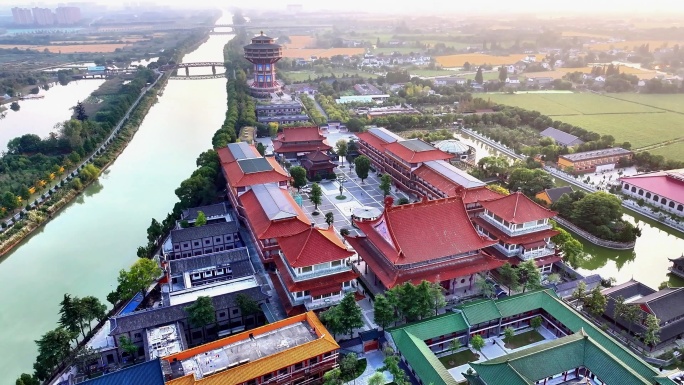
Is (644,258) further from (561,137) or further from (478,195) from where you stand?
(561,137)

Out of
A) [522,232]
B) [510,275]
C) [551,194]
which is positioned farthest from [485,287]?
[551,194]

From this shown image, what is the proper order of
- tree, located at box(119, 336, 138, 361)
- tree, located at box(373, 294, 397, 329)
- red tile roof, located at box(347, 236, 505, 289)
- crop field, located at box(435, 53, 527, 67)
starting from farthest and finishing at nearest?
crop field, located at box(435, 53, 527, 67) < red tile roof, located at box(347, 236, 505, 289) < tree, located at box(373, 294, 397, 329) < tree, located at box(119, 336, 138, 361)

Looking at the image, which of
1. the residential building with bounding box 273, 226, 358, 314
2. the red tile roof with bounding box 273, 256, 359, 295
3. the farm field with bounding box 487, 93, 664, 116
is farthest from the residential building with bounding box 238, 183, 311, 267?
the farm field with bounding box 487, 93, 664, 116

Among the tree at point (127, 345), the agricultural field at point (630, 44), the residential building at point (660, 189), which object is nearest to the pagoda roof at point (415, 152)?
the residential building at point (660, 189)

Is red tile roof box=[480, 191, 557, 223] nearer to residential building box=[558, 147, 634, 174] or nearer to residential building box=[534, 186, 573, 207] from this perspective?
residential building box=[534, 186, 573, 207]

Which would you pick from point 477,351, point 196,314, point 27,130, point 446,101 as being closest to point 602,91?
point 446,101
